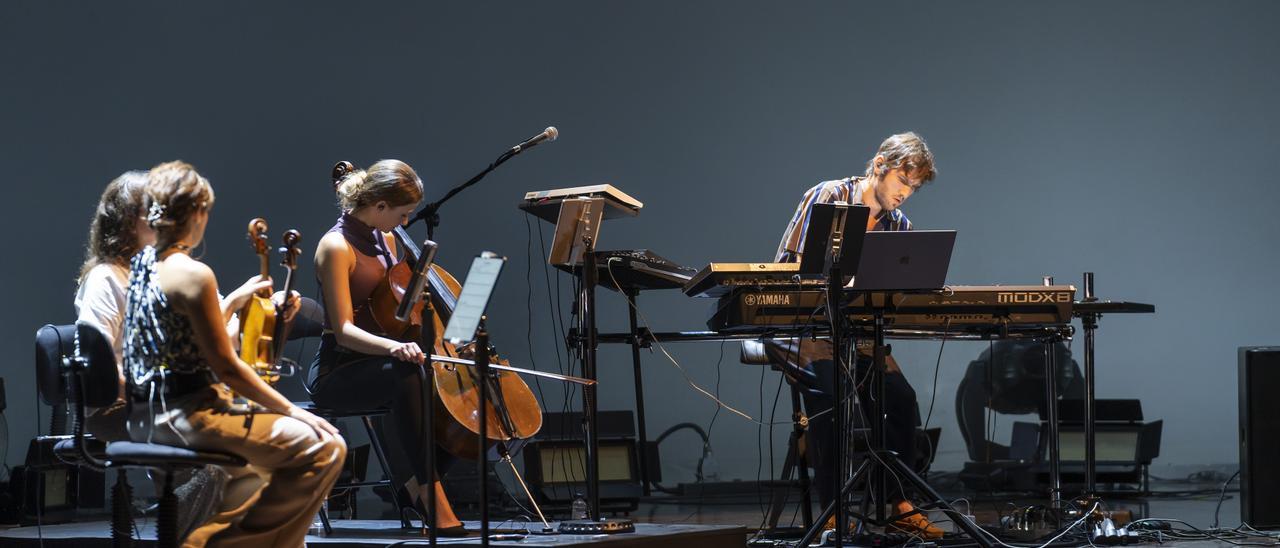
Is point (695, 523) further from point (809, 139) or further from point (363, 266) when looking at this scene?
point (809, 139)

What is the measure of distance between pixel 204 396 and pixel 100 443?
56 cm

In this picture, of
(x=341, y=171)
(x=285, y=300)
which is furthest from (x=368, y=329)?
(x=285, y=300)

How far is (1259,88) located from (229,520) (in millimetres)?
6290

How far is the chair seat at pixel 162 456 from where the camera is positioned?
251 centimetres

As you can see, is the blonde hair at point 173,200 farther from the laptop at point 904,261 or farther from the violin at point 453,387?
the laptop at point 904,261

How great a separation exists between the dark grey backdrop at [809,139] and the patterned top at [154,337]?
3.85 meters

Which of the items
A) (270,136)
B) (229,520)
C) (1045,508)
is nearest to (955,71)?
(1045,508)

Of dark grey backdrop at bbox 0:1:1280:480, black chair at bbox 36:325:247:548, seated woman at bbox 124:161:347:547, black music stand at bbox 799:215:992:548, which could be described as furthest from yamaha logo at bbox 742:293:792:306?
dark grey backdrop at bbox 0:1:1280:480

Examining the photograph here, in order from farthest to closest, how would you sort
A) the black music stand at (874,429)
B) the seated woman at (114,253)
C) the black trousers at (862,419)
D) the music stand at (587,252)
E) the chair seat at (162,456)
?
the black trousers at (862,419) < the music stand at (587,252) < the black music stand at (874,429) < the seated woman at (114,253) < the chair seat at (162,456)

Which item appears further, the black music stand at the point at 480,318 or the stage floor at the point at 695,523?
the stage floor at the point at 695,523

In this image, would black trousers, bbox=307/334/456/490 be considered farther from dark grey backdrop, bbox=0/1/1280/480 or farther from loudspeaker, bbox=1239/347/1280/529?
dark grey backdrop, bbox=0/1/1280/480

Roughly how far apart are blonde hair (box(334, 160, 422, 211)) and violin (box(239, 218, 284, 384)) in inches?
32.3

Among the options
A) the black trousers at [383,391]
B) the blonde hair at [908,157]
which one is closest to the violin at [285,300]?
the black trousers at [383,391]

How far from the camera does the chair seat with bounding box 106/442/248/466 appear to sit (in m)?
2.51
